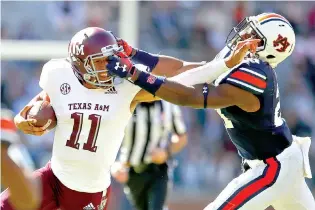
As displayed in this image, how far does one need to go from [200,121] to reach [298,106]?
1.01m

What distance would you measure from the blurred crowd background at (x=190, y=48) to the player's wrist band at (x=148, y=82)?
3.95m

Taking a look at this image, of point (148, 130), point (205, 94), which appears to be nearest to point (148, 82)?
point (205, 94)

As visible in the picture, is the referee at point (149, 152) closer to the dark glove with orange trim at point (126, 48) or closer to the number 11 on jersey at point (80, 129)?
the dark glove with orange trim at point (126, 48)

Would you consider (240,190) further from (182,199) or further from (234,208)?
(182,199)

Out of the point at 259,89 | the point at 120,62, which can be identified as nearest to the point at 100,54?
the point at 120,62

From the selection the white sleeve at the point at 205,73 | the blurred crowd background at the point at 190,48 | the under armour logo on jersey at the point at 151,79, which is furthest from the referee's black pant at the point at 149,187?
the blurred crowd background at the point at 190,48

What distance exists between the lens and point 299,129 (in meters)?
8.59

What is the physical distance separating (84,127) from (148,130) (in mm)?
1927

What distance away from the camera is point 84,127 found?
427 centimetres

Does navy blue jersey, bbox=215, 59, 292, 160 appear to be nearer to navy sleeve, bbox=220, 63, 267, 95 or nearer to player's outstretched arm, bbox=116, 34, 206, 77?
navy sleeve, bbox=220, 63, 267, 95

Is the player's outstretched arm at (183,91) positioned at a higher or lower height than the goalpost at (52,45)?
higher

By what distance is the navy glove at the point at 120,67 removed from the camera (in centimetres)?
407

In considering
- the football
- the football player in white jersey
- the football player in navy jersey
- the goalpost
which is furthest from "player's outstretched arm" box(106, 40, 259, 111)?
the goalpost

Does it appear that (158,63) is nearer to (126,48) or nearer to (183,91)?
(126,48)
